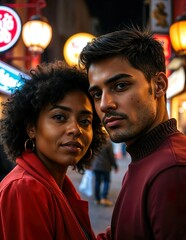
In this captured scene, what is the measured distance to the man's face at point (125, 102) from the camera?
1.59m

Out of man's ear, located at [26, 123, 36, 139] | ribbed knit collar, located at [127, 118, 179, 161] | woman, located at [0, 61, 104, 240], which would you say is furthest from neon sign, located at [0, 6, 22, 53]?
ribbed knit collar, located at [127, 118, 179, 161]

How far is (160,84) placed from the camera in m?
1.69

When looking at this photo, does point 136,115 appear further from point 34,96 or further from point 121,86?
point 34,96

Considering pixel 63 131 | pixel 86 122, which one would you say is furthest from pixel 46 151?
pixel 86 122

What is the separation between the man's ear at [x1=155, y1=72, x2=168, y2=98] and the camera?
1.67 m

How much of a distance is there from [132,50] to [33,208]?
87 cm

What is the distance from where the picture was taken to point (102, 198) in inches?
325

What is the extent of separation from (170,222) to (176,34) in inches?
264

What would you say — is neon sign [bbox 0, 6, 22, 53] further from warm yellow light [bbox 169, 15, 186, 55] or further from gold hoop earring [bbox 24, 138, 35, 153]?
A: gold hoop earring [bbox 24, 138, 35, 153]

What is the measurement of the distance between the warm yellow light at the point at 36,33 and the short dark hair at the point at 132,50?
7035 millimetres

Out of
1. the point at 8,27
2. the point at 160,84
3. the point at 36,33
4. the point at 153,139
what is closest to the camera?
the point at 153,139

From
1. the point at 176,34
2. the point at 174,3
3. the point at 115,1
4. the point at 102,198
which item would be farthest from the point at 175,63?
the point at 115,1

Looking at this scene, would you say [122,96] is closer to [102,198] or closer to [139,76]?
[139,76]

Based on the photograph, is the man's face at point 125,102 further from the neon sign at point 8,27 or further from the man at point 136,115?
the neon sign at point 8,27
